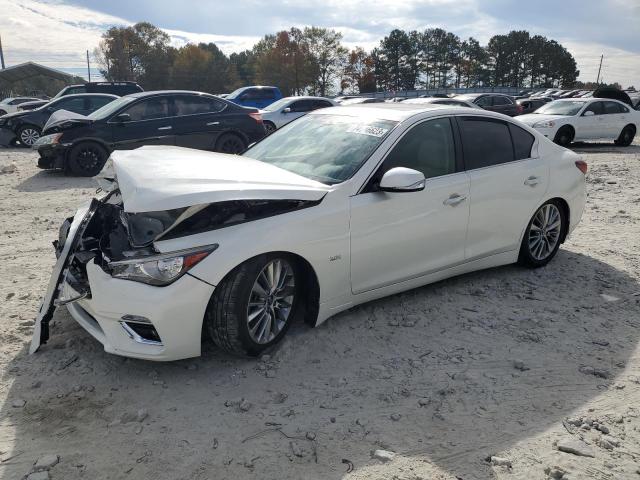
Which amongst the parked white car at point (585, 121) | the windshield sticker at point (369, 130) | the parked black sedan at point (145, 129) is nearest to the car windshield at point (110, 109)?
the parked black sedan at point (145, 129)

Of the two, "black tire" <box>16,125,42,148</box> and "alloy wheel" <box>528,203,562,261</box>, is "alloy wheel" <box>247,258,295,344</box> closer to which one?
"alloy wheel" <box>528,203,562,261</box>

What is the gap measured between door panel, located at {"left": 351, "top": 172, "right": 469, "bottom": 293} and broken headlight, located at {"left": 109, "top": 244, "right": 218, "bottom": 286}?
1.13 m

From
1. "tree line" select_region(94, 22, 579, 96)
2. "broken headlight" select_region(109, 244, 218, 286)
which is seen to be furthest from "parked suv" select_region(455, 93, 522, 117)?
"tree line" select_region(94, 22, 579, 96)

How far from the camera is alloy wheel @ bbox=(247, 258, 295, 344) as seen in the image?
3.34 metres

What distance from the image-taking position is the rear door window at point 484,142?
4.43 metres

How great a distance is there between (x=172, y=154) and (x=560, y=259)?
13.1 ft

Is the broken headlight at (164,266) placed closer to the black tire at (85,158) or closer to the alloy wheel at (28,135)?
the black tire at (85,158)

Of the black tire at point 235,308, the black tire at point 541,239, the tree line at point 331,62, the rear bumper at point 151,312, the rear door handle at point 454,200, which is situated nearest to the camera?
the rear bumper at point 151,312

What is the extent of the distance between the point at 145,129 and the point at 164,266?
8.23 metres

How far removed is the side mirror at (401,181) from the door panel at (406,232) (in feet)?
0.50

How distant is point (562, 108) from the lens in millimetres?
16375

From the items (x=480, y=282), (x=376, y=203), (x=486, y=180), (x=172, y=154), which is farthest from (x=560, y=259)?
(x=172, y=154)

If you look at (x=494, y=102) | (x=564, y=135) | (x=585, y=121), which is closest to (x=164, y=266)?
(x=564, y=135)

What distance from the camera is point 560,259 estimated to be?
18.0 feet
